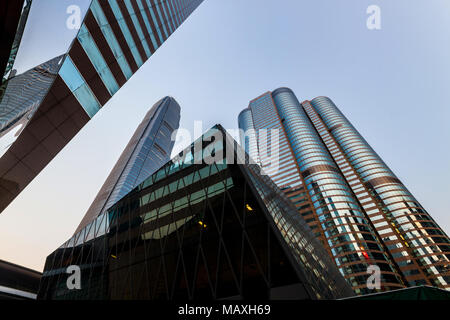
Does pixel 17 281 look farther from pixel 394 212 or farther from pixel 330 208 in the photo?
pixel 394 212

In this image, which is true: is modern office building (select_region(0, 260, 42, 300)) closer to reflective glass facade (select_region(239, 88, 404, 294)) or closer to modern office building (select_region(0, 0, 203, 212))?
modern office building (select_region(0, 0, 203, 212))

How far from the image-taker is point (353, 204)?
9512cm

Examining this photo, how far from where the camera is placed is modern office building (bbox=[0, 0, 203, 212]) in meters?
12.5

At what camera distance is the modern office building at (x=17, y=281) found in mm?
39406

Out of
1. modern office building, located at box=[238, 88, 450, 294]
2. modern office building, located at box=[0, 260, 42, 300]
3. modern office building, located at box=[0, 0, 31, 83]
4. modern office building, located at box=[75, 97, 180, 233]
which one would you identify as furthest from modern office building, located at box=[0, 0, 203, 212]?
modern office building, located at box=[75, 97, 180, 233]

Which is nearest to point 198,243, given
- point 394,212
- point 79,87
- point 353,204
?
point 79,87

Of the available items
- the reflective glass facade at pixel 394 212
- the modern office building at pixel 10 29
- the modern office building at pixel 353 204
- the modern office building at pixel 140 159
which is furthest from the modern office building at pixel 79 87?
the reflective glass facade at pixel 394 212

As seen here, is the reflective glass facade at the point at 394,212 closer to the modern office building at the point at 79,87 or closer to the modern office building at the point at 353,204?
the modern office building at the point at 353,204

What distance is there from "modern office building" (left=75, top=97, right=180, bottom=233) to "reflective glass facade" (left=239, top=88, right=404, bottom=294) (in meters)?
73.9

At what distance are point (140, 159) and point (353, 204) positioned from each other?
11255 cm

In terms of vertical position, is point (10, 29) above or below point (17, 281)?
below

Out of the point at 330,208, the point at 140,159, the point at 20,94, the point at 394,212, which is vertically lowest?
the point at 20,94

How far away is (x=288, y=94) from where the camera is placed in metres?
163
